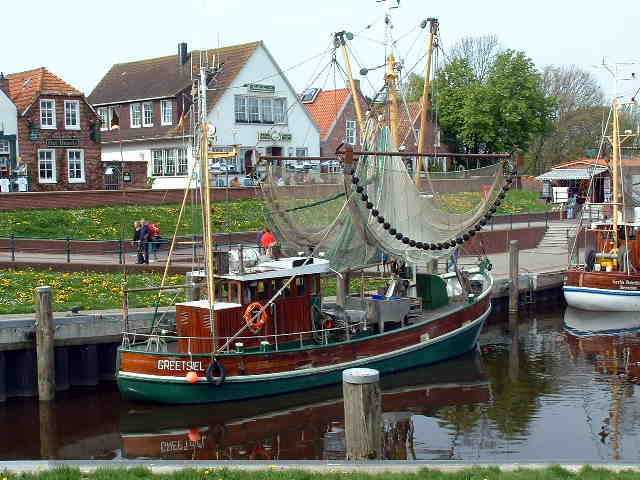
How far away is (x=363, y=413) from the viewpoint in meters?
13.4

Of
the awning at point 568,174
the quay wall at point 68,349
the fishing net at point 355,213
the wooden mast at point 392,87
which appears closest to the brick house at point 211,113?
the awning at point 568,174

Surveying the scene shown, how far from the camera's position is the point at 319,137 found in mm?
60906

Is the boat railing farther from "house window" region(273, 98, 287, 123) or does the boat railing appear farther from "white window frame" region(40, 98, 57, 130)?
"house window" region(273, 98, 287, 123)

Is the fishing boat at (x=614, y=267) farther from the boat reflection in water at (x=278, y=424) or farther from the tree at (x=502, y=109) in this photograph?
the tree at (x=502, y=109)

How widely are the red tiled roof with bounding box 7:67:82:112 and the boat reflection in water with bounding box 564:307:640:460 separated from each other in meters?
29.3

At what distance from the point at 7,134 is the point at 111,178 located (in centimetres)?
614

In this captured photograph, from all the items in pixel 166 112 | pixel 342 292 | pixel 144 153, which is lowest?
pixel 342 292

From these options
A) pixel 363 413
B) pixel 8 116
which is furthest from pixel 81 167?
pixel 363 413

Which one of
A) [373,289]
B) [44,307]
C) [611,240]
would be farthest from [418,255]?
[611,240]

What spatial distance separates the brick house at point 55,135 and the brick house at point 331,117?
18055 mm

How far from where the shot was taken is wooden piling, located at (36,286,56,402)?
812 inches

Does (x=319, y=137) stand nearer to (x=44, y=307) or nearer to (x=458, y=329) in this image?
(x=458, y=329)

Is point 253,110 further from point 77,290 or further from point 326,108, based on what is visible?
point 77,290

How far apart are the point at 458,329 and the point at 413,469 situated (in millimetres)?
14231
